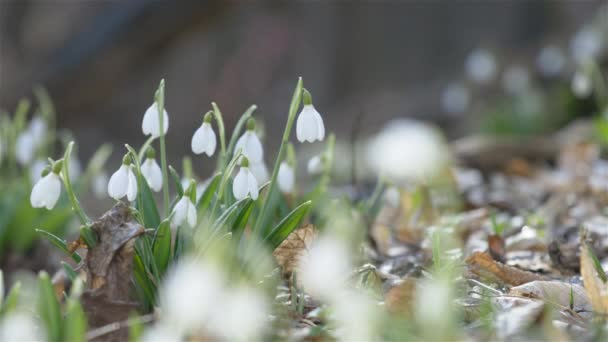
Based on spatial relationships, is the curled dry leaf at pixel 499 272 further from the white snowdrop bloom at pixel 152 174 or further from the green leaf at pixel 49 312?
the green leaf at pixel 49 312

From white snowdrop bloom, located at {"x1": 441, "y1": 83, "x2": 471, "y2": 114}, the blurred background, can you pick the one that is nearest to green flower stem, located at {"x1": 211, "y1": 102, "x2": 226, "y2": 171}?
white snowdrop bloom, located at {"x1": 441, "y1": 83, "x2": 471, "y2": 114}

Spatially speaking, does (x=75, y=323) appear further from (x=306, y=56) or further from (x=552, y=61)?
(x=306, y=56)

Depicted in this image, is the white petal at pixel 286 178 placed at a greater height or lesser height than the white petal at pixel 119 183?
lesser

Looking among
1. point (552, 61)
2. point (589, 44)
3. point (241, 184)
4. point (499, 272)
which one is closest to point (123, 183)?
point (241, 184)

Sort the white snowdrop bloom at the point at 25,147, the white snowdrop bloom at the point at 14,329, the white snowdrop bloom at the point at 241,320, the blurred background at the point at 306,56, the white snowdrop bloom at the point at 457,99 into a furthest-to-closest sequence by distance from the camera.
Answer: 1. the blurred background at the point at 306,56
2. the white snowdrop bloom at the point at 457,99
3. the white snowdrop bloom at the point at 25,147
4. the white snowdrop bloom at the point at 14,329
5. the white snowdrop bloom at the point at 241,320

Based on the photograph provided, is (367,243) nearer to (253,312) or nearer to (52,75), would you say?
(253,312)

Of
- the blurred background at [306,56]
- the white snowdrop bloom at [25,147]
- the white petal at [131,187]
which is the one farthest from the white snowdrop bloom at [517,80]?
the white petal at [131,187]
